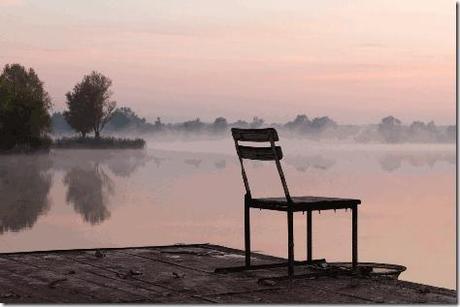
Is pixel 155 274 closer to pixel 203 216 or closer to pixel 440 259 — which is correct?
pixel 440 259

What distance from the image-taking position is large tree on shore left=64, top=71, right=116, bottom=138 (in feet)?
330

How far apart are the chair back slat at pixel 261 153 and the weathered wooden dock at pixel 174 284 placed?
0.99 meters

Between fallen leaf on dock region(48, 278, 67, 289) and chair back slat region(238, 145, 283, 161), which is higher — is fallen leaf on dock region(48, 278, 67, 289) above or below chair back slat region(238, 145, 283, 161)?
below

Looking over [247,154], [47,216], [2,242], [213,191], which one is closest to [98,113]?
[213,191]

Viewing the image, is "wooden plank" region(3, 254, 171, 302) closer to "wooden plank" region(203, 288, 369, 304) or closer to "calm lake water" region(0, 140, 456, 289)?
"wooden plank" region(203, 288, 369, 304)

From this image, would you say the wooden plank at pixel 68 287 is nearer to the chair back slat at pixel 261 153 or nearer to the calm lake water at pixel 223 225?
the chair back slat at pixel 261 153

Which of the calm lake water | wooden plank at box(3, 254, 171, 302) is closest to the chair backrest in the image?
wooden plank at box(3, 254, 171, 302)

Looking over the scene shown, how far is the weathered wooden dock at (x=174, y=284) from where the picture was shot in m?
6.64

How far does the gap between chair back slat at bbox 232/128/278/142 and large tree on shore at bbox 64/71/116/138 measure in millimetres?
93476

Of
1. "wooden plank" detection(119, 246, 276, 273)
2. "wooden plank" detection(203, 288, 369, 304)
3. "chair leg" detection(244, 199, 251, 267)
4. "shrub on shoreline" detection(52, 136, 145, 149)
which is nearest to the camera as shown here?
"wooden plank" detection(203, 288, 369, 304)

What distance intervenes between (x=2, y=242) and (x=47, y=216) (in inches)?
265

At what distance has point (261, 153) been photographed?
7.82 metres

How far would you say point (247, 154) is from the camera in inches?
315

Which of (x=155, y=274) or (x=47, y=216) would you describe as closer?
(x=155, y=274)
